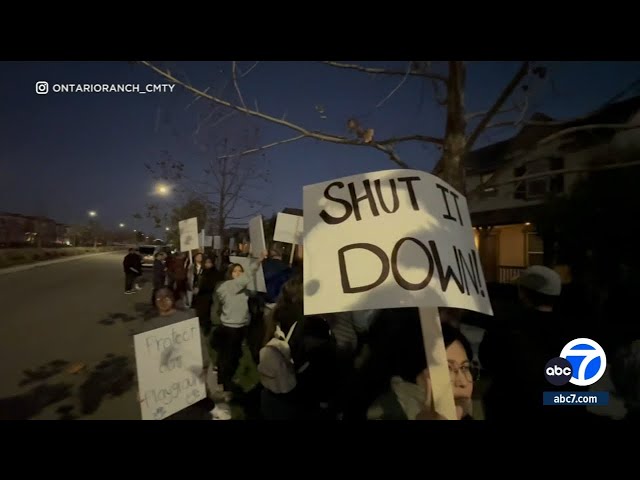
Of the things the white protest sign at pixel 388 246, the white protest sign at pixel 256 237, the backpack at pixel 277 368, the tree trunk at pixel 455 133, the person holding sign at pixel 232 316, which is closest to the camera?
the white protest sign at pixel 388 246

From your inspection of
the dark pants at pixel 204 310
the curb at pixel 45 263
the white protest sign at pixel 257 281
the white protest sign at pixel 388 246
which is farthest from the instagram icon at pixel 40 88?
the white protest sign at pixel 388 246

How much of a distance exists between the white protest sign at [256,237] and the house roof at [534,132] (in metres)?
1.56

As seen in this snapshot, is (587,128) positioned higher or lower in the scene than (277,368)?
higher

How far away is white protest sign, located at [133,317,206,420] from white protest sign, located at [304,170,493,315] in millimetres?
1056

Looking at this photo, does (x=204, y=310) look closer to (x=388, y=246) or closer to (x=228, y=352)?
(x=228, y=352)

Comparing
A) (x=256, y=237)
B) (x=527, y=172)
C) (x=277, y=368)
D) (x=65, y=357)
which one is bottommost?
(x=277, y=368)

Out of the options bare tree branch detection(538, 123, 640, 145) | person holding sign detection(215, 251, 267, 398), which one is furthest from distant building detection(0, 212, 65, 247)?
bare tree branch detection(538, 123, 640, 145)

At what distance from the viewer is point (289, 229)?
2.51 metres

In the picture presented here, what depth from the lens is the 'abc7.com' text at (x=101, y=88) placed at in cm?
220

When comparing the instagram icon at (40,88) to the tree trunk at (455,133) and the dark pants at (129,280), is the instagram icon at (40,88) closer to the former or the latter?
the dark pants at (129,280)

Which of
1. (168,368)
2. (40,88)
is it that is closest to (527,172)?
(168,368)

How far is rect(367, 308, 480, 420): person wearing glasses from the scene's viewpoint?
211 centimetres

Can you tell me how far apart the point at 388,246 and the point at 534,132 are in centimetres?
147
